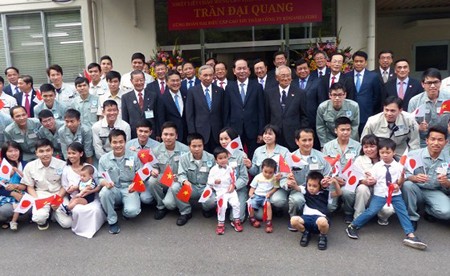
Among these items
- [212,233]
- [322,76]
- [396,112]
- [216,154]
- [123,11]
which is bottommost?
[212,233]

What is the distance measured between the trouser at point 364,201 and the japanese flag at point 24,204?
3455 mm

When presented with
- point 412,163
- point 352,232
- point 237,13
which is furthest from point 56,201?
point 237,13

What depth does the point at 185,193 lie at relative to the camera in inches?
167

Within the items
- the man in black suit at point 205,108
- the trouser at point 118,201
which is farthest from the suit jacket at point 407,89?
the trouser at point 118,201

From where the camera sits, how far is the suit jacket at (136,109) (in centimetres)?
504

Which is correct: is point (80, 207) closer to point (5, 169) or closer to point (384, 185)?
point (5, 169)

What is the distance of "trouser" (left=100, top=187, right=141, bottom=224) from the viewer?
411 centimetres

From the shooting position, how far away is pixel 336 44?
25.3 ft

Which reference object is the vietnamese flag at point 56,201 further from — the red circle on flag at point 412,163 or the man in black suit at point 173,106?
the red circle on flag at point 412,163

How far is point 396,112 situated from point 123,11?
6.19 m

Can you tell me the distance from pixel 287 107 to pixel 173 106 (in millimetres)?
1496

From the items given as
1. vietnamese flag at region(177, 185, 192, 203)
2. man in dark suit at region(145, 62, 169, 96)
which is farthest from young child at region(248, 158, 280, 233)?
man in dark suit at region(145, 62, 169, 96)

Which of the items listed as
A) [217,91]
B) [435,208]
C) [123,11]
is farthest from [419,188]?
[123,11]

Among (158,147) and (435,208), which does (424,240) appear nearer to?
(435,208)
